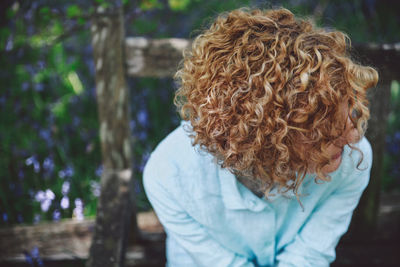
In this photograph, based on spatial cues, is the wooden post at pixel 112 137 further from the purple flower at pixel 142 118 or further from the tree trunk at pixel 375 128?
the tree trunk at pixel 375 128

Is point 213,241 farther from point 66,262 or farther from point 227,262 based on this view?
point 66,262

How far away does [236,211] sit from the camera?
1.17 meters

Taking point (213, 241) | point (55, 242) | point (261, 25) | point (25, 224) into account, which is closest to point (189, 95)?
point (261, 25)

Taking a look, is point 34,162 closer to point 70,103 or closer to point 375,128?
point 70,103

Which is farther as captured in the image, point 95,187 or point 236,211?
point 95,187

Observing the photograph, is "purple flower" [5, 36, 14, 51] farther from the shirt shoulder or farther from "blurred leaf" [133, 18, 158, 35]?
the shirt shoulder

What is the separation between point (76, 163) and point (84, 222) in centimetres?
48

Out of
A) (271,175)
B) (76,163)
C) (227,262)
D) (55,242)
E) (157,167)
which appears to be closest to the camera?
(271,175)

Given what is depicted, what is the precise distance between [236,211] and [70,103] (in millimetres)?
1698

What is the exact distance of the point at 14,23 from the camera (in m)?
1.93

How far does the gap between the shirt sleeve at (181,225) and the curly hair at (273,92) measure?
321mm

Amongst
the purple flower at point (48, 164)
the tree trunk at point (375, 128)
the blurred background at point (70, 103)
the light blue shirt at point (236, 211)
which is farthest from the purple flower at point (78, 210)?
the tree trunk at point (375, 128)

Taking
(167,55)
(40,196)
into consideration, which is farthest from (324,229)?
(40,196)

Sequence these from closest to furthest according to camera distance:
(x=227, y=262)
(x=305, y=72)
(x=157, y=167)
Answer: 1. (x=305, y=72)
2. (x=157, y=167)
3. (x=227, y=262)
